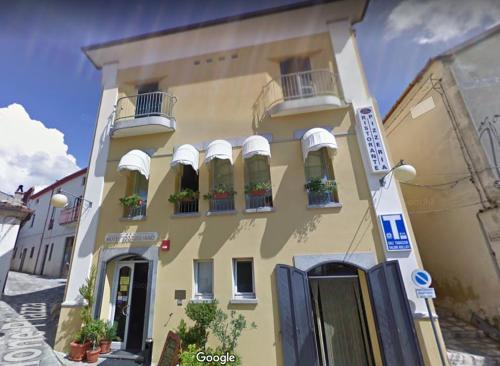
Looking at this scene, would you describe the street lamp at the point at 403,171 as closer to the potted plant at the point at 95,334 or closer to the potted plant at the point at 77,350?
the potted plant at the point at 95,334

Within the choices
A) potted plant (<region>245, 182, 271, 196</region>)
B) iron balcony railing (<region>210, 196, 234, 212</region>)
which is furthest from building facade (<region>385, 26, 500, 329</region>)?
iron balcony railing (<region>210, 196, 234, 212</region>)

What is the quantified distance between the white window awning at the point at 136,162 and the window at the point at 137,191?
82cm

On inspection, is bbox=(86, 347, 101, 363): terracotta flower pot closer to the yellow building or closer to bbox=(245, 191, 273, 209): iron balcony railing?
the yellow building

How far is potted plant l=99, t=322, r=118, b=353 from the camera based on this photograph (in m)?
7.19

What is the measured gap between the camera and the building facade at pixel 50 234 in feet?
63.0

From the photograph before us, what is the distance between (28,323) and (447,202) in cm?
1755

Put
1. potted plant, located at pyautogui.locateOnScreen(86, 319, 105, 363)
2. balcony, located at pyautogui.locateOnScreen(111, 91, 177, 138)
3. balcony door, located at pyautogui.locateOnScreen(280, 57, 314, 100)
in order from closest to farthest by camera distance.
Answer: potted plant, located at pyautogui.locateOnScreen(86, 319, 105, 363) → balcony door, located at pyautogui.locateOnScreen(280, 57, 314, 100) → balcony, located at pyautogui.locateOnScreen(111, 91, 177, 138)

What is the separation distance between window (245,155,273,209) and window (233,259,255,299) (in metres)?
1.81

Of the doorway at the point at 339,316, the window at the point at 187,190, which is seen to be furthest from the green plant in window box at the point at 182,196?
the doorway at the point at 339,316

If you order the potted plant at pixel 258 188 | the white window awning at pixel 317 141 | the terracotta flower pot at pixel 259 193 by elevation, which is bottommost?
the terracotta flower pot at pixel 259 193

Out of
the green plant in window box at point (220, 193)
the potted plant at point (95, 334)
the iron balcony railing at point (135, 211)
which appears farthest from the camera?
the iron balcony railing at point (135, 211)

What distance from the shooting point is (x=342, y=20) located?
30.3 feet

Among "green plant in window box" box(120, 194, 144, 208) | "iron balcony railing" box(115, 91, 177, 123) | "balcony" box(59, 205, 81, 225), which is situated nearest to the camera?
"green plant in window box" box(120, 194, 144, 208)

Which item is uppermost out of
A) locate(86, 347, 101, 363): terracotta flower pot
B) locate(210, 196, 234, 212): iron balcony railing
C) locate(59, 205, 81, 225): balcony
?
locate(59, 205, 81, 225): balcony
